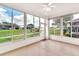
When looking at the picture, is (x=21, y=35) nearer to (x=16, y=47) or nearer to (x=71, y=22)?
(x=16, y=47)

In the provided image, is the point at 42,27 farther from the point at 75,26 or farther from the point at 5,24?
the point at 5,24

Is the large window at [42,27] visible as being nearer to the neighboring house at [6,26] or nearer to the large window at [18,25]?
the large window at [18,25]

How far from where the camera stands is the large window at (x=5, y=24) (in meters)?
3.65

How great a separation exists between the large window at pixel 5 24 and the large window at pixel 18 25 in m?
0.20

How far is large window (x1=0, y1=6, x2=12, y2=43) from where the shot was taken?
12.0 feet

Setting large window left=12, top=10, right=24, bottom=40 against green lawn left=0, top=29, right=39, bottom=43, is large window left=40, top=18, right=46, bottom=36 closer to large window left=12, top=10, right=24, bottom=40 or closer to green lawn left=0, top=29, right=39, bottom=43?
green lawn left=0, top=29, right=39, bottom=43

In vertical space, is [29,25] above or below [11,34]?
above

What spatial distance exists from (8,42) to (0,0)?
5.31ft

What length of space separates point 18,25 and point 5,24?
61 centimetres

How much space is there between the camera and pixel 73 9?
4199 millimetres

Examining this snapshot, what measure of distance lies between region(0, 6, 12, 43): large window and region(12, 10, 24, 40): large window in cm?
20

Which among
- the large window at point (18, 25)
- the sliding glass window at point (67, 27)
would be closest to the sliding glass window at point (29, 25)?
the large window at point (18, 25)

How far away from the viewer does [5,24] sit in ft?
12.7

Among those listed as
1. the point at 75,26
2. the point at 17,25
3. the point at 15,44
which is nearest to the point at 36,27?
the point at 17,25
